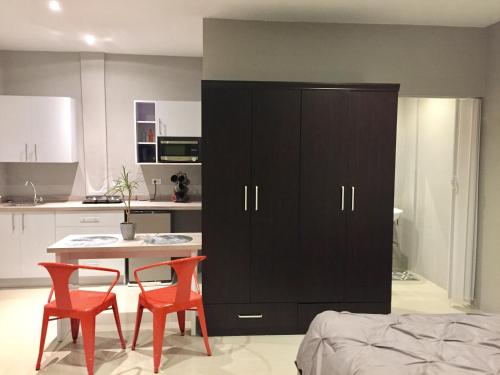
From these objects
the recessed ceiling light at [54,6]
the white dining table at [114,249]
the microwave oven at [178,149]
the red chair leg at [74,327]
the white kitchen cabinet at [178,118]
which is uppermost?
the recessed ceiling light at [54,6]

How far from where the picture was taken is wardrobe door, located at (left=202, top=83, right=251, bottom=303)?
358cm

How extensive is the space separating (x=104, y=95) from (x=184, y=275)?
3134 mm

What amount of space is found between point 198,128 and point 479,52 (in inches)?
117

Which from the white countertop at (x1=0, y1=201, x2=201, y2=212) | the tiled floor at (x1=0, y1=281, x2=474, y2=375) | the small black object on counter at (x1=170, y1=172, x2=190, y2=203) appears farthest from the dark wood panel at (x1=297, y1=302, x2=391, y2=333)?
the small black object on counter at (x1=170, y1=172, x2=190, y2=203)

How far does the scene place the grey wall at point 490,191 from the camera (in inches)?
161

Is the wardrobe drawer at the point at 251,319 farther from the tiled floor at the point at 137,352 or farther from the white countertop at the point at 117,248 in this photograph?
the white countertop at the point at 117,248

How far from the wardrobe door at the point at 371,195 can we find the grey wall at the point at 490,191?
1.11 meters

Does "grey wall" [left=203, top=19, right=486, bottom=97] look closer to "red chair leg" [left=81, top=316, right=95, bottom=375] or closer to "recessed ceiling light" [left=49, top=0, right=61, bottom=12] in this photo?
"recessed ceiling light" [left=49, top=0, right=61, bottom=12]

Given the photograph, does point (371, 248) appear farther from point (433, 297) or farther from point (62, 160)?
point (62, 160)

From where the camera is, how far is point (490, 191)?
418cm

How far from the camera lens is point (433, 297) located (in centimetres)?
472

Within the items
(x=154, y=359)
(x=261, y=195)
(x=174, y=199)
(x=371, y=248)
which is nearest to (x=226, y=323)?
(x=154, y=359)

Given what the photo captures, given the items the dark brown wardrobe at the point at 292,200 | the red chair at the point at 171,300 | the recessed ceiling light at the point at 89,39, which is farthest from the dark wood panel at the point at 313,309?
the recessed ceiling light at the point at 89,39

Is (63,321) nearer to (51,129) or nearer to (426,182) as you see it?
(51,129)
